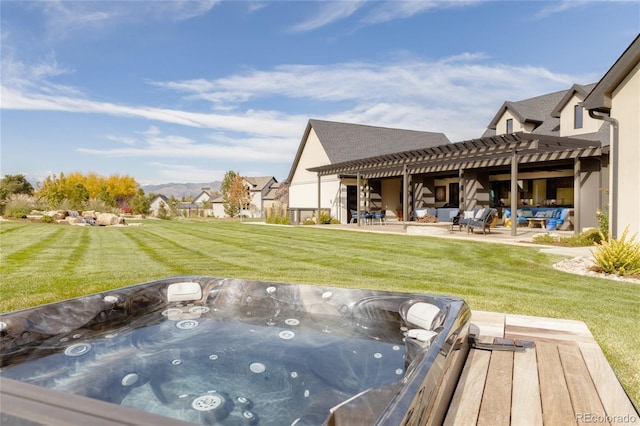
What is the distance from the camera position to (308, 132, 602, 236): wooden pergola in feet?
39.7

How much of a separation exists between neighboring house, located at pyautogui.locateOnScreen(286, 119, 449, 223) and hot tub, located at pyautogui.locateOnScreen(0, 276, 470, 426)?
52.6 ft

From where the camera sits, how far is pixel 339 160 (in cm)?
2234

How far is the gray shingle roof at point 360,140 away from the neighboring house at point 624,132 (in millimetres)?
14743

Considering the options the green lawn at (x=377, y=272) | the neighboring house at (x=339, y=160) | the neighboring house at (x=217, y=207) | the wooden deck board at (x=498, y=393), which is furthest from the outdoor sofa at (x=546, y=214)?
the neighboring house at (x=217, y=207)

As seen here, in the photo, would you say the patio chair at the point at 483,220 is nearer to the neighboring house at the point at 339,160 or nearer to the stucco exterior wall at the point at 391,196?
the neighboring house at the point at 339,160

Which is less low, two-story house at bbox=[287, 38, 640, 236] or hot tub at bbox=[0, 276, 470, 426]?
two-story house at bbox=[287, 38, 640, 236]

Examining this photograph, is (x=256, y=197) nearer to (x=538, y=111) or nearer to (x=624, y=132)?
(x=538, y=111)

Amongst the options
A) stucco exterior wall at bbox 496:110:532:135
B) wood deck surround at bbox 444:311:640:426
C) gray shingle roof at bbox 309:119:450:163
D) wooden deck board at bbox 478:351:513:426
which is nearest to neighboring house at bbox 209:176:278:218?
gray shingle roof at bbox 309:119:450:163

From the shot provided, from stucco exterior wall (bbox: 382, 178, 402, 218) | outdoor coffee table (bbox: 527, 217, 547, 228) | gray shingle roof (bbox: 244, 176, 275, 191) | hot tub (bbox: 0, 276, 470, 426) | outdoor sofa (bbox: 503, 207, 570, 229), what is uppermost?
gray shingle roof (bbox: 244, 176, 275, 191)

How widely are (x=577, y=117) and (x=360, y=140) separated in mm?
11746

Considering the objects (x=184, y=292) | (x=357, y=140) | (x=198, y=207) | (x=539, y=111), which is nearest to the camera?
(x=184, y=292)

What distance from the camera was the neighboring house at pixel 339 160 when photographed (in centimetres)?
2159

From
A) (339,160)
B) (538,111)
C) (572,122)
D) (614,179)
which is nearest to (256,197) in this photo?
→ (339,160)

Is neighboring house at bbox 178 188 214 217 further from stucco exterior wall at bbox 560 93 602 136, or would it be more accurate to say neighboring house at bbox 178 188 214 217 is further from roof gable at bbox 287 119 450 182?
stucco exterior wall at bbox 560 93 602 136
